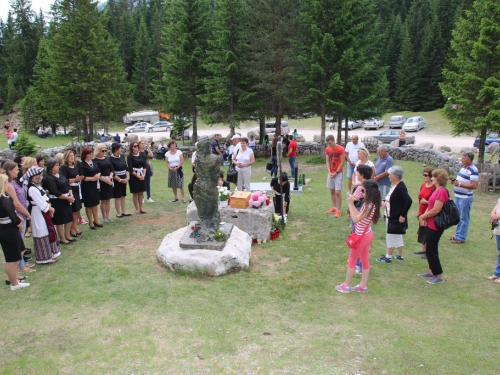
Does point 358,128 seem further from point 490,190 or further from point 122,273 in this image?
Answer: point 122,273

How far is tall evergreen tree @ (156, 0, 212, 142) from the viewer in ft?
81.4

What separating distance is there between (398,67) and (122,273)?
52498mm

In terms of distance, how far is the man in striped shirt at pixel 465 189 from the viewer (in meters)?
8.12

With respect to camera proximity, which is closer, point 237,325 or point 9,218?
point 237,325

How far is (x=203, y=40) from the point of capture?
2572 cm

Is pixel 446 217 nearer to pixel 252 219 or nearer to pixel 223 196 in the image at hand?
pixel 252 219

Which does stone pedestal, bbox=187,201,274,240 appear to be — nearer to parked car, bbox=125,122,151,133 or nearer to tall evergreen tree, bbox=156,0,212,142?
tall evergreen tree, bbox=156,0,212,142

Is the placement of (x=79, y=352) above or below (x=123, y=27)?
below

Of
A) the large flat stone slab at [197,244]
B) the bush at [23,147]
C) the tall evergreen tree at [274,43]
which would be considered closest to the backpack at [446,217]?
the large flat stone slab at [197,244]

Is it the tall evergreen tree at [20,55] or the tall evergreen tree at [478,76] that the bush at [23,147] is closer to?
the tall evergreen tree at [478,76]

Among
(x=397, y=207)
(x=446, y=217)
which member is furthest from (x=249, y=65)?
(x=446, y=217)

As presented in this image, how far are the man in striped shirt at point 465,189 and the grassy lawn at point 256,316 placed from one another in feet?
1.08

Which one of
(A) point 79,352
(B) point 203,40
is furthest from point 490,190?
(B) point 203,40

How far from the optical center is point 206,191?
23.0 ft
